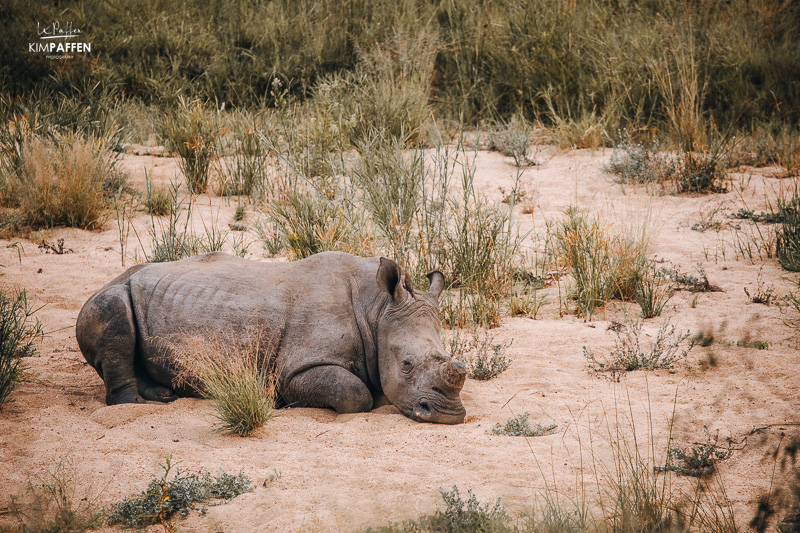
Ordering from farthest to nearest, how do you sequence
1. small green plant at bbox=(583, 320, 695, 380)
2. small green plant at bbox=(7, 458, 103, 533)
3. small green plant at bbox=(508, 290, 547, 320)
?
small green plant at bbox=(508, 290, 547, 320) < small green plant at bbox=(583, 320, 695, 380) < small green plant at bbox=(7, 458, 103, 533)

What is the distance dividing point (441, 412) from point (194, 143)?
6114 mm

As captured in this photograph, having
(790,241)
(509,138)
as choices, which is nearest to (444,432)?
(790,241)

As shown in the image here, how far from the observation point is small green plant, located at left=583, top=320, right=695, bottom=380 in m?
5.28

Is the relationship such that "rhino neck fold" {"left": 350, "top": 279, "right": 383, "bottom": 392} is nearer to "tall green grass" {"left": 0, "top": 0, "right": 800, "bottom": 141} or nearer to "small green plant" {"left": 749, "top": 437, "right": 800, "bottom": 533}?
"small green plant" {"left": 749, "top": 437, "right": 800, "bottom": 533}

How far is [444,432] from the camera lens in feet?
14.4

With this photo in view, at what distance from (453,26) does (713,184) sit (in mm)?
5998

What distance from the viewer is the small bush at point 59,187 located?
27.8 ft

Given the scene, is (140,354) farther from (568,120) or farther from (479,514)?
(568,120)

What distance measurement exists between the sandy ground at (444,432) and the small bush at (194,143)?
292 cm

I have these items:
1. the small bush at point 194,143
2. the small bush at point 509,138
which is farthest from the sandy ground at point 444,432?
the small bush at point 509,138

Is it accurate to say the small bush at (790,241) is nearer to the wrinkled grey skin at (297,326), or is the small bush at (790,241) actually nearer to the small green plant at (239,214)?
the wrinkled grey skin at (297,326)

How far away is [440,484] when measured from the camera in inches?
146

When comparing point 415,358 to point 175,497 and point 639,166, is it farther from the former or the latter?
point 639,166

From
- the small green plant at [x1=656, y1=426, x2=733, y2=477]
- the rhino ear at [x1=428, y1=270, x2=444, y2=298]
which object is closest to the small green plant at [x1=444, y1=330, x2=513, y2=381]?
the rhino ear at [x1=428, y1=270, x2=444, y2=298]
